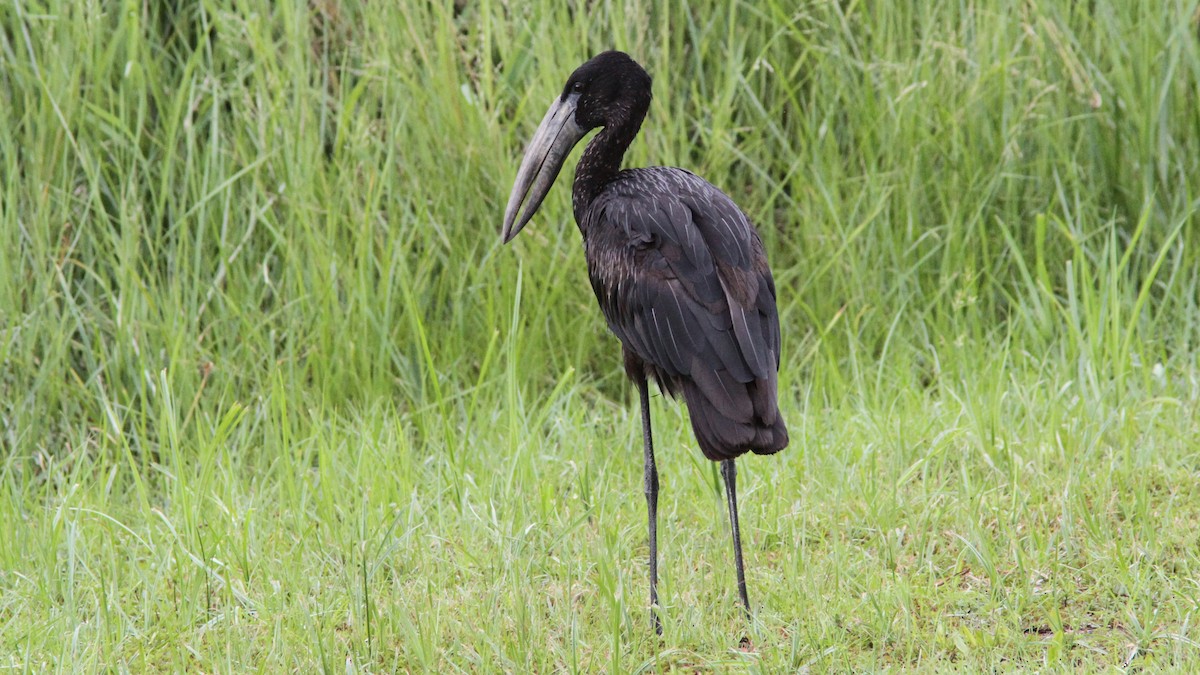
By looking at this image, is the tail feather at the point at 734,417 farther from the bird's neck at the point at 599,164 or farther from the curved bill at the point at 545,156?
the curved bill at the point at 545,156

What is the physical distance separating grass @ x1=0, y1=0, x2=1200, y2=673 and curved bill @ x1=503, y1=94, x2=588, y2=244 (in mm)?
632

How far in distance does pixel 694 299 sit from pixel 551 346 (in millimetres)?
1728

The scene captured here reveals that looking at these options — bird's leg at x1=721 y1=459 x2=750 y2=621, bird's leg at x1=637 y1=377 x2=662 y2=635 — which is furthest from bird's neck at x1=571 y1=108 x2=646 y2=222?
bird's leg at x1=721 y1=459 x2=750 y2=621

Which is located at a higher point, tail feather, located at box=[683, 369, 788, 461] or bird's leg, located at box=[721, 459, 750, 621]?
tail feather, located at box=[683, 369, 788, 461]

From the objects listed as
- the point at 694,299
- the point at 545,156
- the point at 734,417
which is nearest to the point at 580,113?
the point at 545,156

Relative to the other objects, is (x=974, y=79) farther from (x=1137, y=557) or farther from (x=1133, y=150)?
(x=1137, y=557)

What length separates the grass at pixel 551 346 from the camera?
3.83 metres

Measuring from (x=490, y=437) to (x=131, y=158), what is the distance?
1.97 m

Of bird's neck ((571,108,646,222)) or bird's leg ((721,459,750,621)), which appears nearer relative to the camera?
bird's leg ((721,459,750,621))

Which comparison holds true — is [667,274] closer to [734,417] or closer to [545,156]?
[734,417]

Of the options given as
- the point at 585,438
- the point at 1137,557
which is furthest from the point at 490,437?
the point at 1137,557

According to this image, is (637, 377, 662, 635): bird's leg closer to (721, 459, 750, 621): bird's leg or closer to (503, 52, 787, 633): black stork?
(503, 52, 787, 633): black stork

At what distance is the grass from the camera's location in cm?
383

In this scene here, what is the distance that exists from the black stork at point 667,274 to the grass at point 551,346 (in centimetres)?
51
